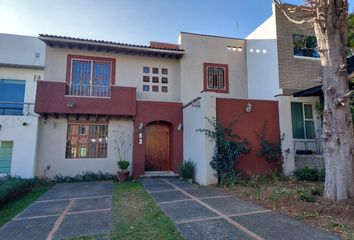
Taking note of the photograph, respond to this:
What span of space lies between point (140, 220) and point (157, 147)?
7837 mm

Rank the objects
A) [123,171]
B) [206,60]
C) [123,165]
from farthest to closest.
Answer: [206,60] → [123,171] → [123,165]

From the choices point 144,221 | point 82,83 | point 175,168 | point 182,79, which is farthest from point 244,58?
point 144,221

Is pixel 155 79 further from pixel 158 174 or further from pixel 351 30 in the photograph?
pixel 351 30

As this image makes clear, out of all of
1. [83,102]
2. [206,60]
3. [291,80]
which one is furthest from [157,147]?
[291,80]

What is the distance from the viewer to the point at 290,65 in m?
12.0

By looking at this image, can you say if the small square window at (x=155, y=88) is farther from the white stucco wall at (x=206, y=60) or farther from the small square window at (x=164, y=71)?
the white stucco wall at (x=206, y=60)

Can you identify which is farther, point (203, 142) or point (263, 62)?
point (263, 62)

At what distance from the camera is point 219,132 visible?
985cm

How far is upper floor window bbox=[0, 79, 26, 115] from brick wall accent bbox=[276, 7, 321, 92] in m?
13.2

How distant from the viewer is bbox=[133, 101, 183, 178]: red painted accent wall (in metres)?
12.3

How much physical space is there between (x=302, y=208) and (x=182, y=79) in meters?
9.42

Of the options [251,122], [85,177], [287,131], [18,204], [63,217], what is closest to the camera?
[63,217]

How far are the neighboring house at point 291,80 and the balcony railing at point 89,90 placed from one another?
8603 mm

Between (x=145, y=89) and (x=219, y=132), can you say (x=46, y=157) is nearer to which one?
(x=145, y=89)
